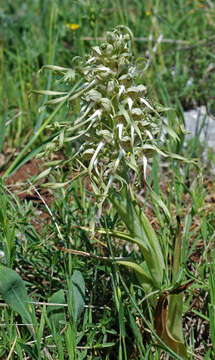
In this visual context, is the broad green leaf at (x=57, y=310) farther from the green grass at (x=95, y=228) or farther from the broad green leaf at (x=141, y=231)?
the broad green leaf at (x=141, y=231)

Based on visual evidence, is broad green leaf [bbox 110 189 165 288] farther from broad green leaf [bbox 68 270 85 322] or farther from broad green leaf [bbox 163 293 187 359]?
broad green leaf [bbox 68 270 85 322]

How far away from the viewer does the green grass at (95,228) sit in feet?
5.18

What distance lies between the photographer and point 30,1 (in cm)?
482

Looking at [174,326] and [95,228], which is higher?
[95,228]

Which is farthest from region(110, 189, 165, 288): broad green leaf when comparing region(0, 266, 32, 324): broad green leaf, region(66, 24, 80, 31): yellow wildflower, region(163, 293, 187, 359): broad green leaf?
region(66, 24, 80, 31): yellow wildflower

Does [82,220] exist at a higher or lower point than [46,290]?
higher

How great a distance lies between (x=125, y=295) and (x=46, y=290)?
361mm

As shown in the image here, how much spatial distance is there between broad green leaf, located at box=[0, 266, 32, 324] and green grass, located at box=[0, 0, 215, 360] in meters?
0.03

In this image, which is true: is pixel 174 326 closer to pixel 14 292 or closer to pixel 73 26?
pixel 14 292

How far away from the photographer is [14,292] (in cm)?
162

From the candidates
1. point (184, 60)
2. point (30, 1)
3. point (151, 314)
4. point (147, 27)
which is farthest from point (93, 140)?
point (30, 1)

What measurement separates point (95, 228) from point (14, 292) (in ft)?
1.21

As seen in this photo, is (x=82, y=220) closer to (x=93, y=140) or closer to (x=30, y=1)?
(x=93, y=140)

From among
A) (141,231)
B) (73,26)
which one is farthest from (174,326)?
(73,26)
